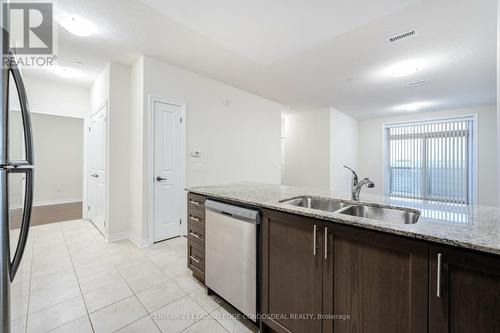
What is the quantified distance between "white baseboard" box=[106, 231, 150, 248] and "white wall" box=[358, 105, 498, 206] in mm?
6995

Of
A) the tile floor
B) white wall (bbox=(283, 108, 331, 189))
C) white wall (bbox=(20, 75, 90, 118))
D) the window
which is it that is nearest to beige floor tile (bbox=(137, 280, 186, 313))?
the tile floor

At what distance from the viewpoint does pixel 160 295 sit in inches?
75.4

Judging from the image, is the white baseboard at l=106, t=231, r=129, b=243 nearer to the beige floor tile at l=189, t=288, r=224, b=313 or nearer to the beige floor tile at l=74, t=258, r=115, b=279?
the beige floor tile at l=74, t=258, r=115, b=279

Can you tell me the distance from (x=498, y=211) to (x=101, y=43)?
13.6 feet

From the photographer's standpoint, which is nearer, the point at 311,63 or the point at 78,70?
the point at 311,63

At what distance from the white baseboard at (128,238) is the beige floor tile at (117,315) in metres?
1.20

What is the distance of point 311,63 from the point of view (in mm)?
3242

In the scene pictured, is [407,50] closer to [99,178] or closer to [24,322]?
[24,322]

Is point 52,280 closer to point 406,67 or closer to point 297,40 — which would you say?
point 297,40

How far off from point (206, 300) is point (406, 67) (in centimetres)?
420

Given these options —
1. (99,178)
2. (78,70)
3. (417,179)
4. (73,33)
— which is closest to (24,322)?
(99,178)

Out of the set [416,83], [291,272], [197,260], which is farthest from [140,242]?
[416,83]

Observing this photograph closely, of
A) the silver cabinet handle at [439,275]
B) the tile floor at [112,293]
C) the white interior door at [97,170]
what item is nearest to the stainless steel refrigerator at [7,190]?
the tile floor at [112,293]

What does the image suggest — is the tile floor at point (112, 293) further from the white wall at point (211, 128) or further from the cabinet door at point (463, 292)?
the cabinet door at point (463, 292)
